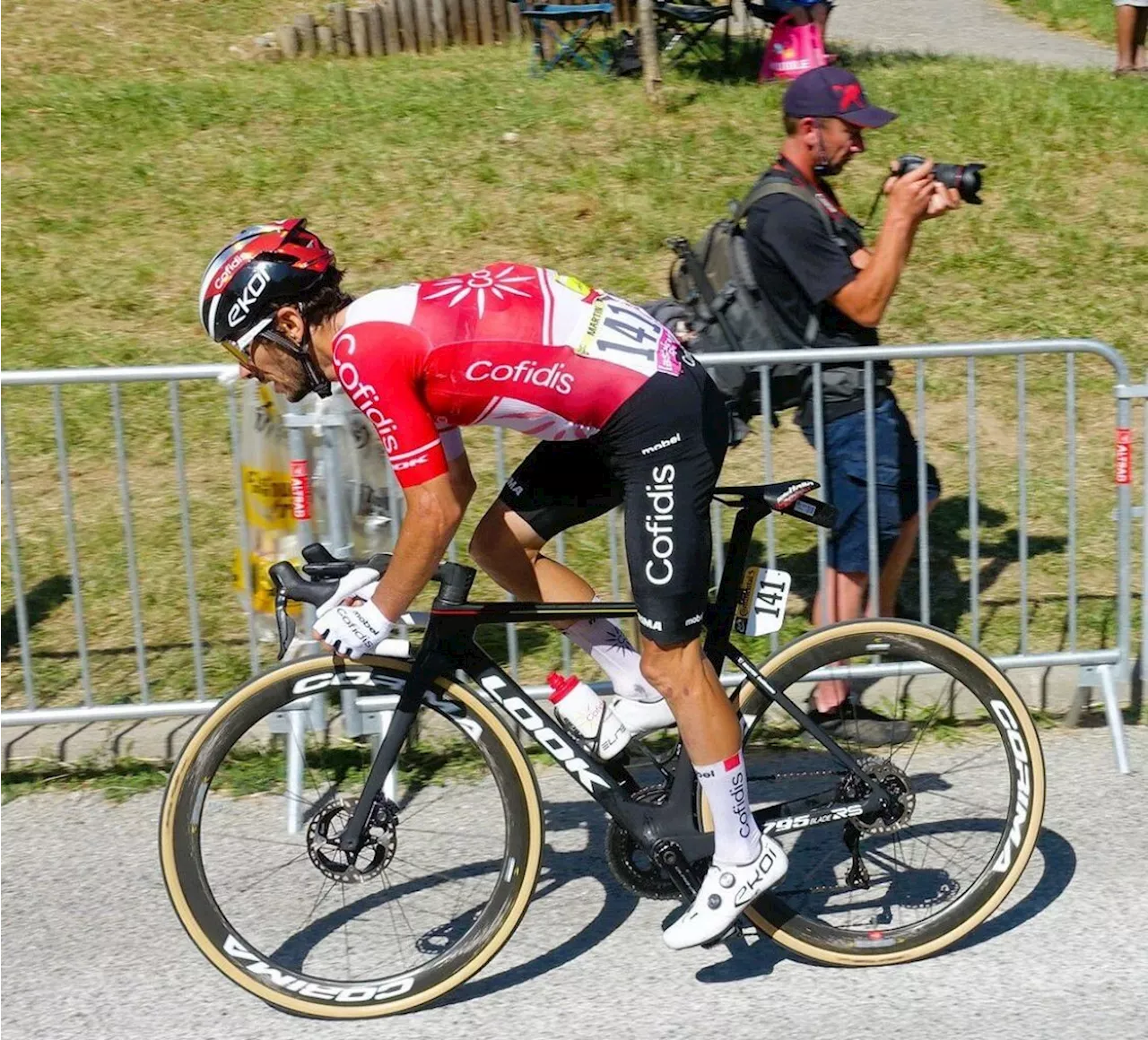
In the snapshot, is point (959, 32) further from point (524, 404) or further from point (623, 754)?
point (524, 404)

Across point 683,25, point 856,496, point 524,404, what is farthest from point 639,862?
point 683,25

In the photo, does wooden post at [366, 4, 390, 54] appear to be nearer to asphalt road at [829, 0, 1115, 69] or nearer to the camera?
asphalt road at [829, 0, 1115, 69]

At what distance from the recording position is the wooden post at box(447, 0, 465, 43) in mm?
12992

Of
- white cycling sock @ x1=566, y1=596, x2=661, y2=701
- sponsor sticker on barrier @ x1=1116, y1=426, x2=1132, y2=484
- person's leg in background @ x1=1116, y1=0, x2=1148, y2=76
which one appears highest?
person's leg in background @ x1=1116, y1=0, x2=1148, y2=76

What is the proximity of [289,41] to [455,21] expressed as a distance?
1.34 meters

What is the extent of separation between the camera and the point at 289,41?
1266 cm

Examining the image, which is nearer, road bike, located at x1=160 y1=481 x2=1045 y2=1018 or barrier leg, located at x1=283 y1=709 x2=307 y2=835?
road bike, located at x1=160 y1=481 x2=1045 y2=1018

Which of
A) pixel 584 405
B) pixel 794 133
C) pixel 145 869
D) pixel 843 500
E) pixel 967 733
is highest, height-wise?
pixel 794 133

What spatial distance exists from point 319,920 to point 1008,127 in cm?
825

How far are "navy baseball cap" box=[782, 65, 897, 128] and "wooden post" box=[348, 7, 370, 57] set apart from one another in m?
8.15

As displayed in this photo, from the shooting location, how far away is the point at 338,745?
16.7 ft

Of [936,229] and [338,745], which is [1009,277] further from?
[338,745]

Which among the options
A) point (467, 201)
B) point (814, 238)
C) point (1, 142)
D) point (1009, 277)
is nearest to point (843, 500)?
point (814, 238)

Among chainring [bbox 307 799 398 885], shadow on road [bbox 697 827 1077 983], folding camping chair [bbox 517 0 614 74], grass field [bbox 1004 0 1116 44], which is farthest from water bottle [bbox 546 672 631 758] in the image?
grass field [bbox 1004 0 1116 44]
